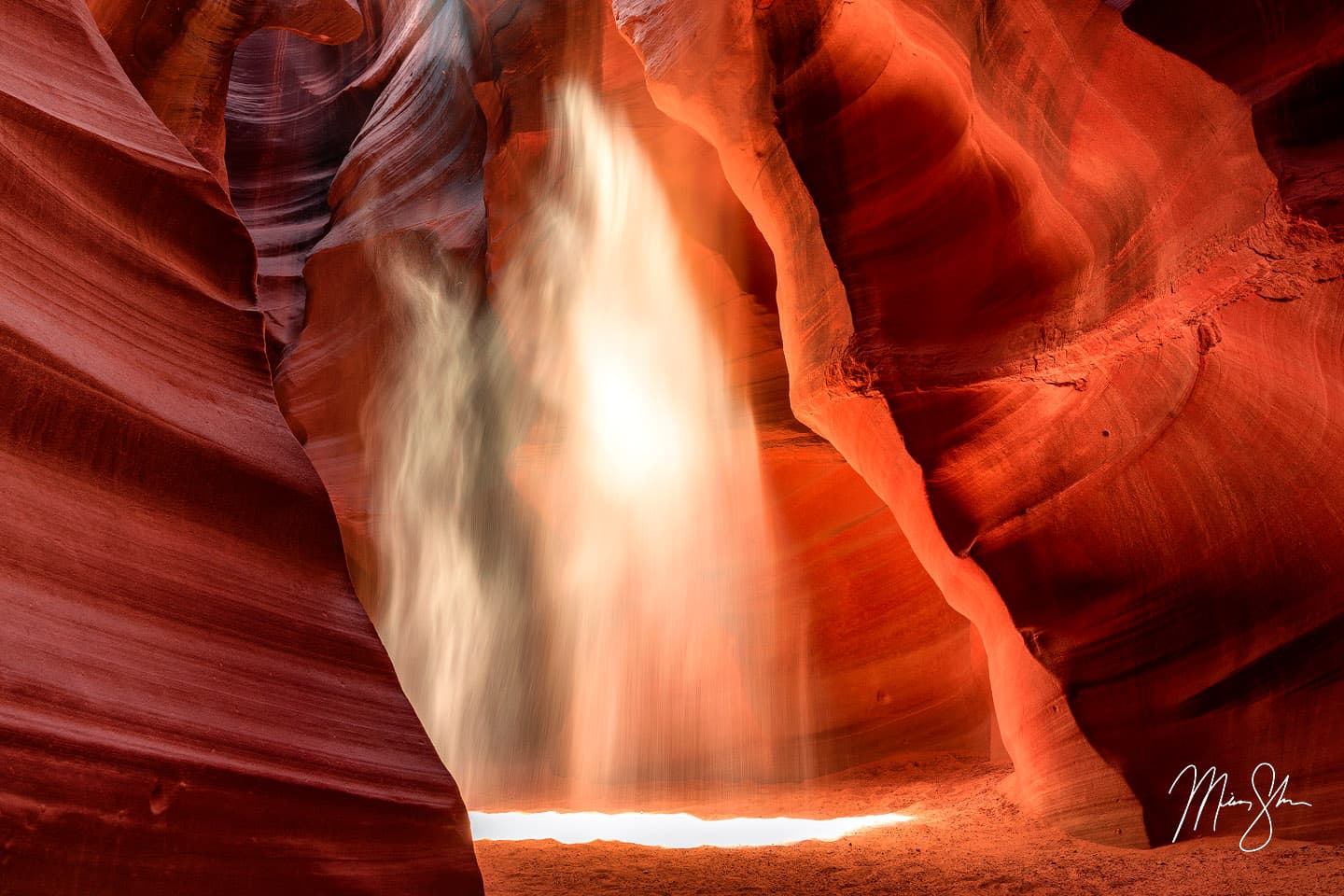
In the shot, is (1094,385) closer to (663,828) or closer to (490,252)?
(663,828)

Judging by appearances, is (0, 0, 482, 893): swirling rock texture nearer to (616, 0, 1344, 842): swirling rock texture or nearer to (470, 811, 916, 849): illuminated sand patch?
(470, 811, 916, 849): illuminated sand patch

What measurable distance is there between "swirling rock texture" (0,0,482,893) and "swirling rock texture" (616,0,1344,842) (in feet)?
8.16

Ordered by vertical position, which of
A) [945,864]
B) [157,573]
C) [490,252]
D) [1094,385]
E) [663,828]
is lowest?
[663,828]

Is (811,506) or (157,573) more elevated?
(157,573)

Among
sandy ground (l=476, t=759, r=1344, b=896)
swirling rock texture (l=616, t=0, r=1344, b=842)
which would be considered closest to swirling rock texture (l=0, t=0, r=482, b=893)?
sandy ground (l=476, t=759, r=1344, b=896)

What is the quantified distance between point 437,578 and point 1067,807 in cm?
642

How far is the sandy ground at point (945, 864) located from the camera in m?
3.17

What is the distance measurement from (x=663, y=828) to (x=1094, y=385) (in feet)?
11.0

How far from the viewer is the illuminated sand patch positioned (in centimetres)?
473
